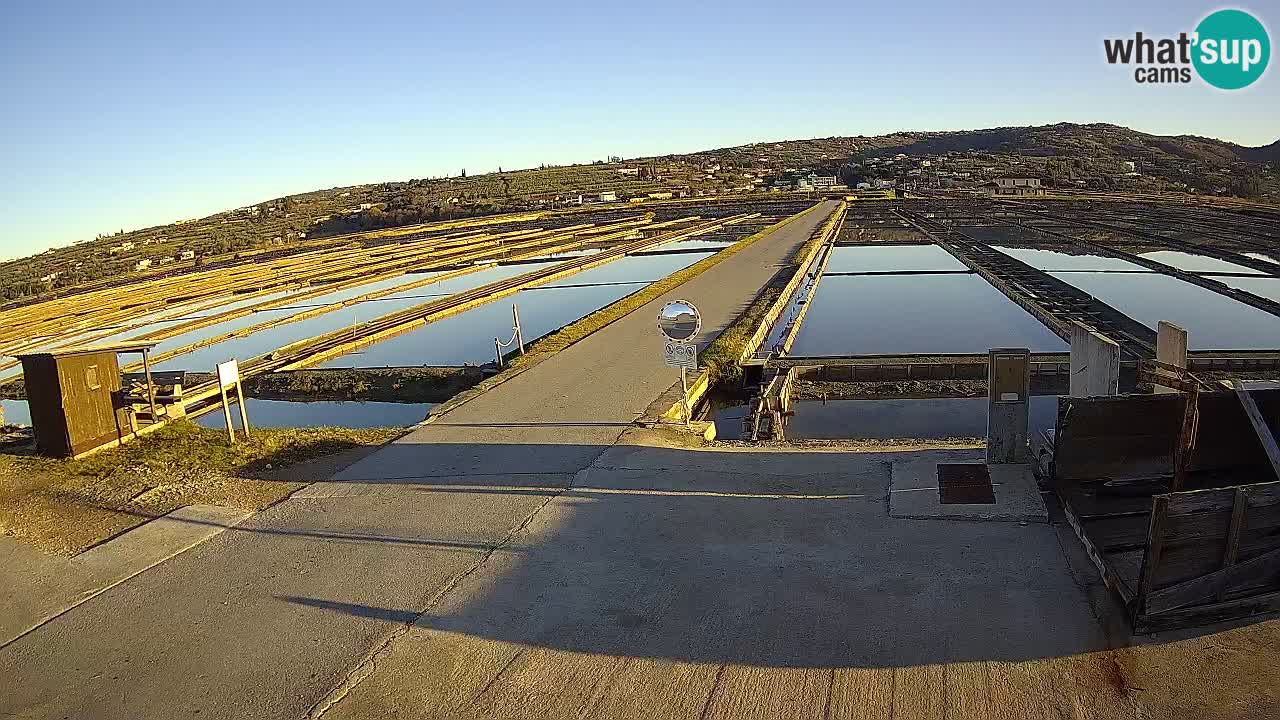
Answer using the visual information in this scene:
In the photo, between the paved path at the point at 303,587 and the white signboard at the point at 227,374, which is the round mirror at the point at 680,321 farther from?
the white signboard at the point at 227,374

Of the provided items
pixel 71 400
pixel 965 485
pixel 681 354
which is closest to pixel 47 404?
pixel 71 400

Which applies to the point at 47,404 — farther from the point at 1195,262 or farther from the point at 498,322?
the point at 1195,262

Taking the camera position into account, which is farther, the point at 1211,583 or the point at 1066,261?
the point at 1066,261

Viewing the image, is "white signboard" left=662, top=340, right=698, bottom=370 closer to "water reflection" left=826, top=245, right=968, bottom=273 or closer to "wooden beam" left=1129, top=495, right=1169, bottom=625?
"wooden beam" left=1129, top=495, right=1169, bottom=625

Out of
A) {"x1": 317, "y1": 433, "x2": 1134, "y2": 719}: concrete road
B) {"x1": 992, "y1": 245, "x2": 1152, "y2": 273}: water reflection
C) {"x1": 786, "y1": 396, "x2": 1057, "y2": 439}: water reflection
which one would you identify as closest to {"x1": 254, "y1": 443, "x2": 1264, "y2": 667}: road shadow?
{"x1": 317, "y1": 433, "x2": 1134, "y2": 719}: concrete road

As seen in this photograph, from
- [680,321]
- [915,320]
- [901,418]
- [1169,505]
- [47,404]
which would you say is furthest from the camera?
[915,320]

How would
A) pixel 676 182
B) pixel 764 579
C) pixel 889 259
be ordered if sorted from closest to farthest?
pixel 764 579, pixel 889 259, pixel 676 182
